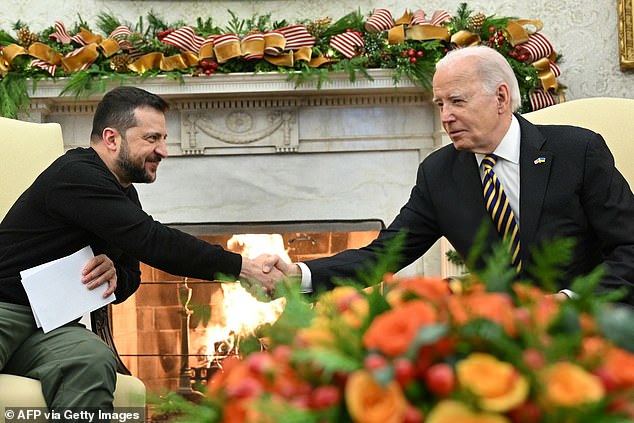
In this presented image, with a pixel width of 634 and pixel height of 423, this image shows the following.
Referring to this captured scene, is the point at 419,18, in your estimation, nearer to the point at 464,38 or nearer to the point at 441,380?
the point at 464,38

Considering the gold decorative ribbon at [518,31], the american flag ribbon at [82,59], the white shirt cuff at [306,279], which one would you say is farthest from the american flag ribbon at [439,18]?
the white shirt cuff at [306,279]

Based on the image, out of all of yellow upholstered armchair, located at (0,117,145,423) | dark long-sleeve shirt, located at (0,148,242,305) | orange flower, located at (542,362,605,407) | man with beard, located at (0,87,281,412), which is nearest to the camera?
orange flower, located at (542,362,605,407)

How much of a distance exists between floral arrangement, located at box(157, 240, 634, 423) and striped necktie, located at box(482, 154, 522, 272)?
149 cm

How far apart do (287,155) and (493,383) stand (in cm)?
359

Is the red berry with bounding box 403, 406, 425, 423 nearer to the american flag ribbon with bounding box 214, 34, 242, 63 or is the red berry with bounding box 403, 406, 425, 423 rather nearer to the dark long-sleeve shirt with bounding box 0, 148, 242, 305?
the dark long-sleeve shirt with bounding box 0, 148, 242, 305

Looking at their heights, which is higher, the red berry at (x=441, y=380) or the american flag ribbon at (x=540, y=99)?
the red berry at (x=441, y=380)

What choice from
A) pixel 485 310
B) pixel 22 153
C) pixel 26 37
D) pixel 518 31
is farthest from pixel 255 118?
pixel 485 310

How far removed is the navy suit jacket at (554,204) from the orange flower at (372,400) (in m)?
1.49

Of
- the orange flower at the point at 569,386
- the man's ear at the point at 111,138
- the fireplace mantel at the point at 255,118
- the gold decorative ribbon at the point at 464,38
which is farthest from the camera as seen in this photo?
the fireplace mantel at the point at 255,118

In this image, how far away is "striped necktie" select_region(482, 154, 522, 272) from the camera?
2.18 m

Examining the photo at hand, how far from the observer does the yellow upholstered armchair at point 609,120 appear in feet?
8.55

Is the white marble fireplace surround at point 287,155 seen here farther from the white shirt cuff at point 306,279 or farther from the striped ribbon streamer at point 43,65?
the white shirt cuff at point 306,279

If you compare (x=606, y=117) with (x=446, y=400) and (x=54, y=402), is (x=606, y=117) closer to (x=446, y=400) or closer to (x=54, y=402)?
(x=54, y=402)

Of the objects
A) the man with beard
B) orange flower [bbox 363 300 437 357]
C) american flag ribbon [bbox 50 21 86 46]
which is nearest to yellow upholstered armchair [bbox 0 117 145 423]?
the man with beard
